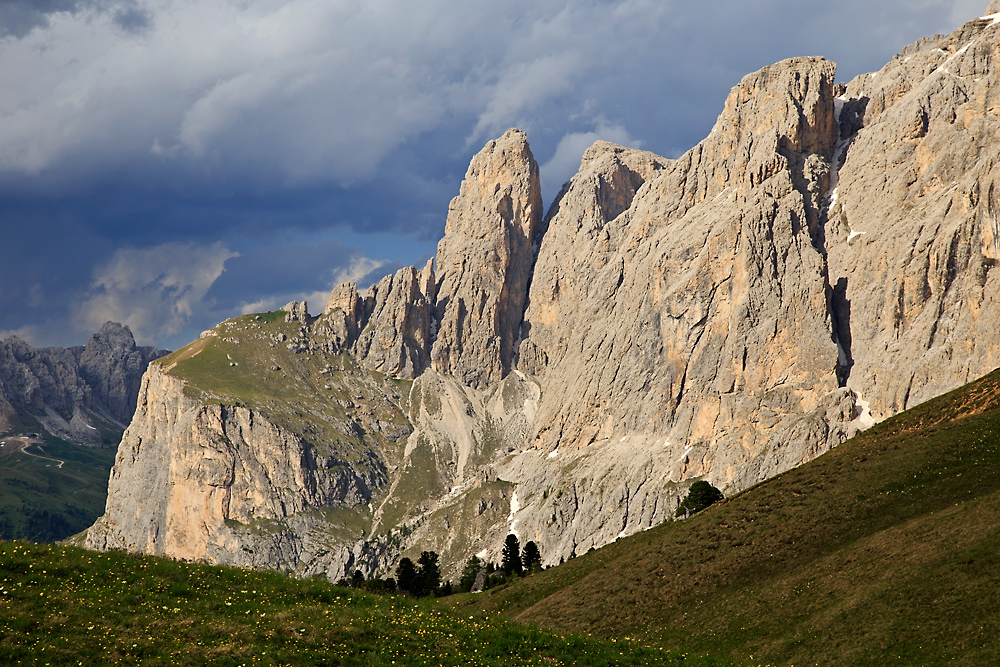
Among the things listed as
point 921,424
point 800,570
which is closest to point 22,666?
point 800,570

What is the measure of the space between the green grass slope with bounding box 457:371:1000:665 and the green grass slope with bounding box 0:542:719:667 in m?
13.3

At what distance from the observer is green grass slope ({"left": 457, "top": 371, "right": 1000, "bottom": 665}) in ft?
133

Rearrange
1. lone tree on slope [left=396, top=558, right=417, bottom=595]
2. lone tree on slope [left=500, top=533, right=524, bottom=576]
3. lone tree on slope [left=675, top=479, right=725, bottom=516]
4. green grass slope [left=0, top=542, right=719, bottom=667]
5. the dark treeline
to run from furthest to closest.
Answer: lone tree on slope [left=500, top=533, right=524, bottom=576] → lone tree on slope [left=396, top=558, right=417, bottom=595] → the dark treeline → lone tree on slope [left=675, top=479, right=725, bottom=516] → green grass slope [left=0, top=542, right=719, bottom=667]

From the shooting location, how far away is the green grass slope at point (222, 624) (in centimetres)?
2597

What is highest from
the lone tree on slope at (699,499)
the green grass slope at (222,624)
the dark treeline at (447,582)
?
the lone tree on slope at (699,499)

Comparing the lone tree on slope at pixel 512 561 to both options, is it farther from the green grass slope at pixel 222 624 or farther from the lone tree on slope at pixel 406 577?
the green grass slope at pixel 222 624

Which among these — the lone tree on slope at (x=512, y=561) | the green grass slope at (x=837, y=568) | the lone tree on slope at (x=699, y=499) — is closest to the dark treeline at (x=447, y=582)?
the lone tree on slope at (x=512, y=561)

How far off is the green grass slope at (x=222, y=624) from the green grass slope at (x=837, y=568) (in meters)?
13.3

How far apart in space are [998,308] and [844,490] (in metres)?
163

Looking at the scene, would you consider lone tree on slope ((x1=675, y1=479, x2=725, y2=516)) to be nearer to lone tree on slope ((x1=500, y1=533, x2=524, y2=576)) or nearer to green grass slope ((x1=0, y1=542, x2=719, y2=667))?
lone tree on slope ((x1=500, y1=533, x2=524, y2=576))

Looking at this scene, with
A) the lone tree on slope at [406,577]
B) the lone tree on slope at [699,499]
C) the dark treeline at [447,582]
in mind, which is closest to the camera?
the lone tree on slope at [699,499]

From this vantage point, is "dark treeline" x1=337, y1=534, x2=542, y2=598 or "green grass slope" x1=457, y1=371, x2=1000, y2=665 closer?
"green grass slope" x1=457, y1=371, x2=1000, y2=665

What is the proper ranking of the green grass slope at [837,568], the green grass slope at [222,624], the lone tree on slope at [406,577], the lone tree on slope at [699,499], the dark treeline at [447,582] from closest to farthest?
1. the green grass slope at [222,624]
2. the green grass slope at [837,568]
3. the lone tree on slope at [699,499]
4. the dark treeline at [447,582]
5. the lone tree on slope at [406,577]

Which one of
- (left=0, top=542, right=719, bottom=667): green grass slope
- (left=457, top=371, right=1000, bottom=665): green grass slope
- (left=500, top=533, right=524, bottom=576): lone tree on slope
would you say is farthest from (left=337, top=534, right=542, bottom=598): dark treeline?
(left=0, top=542, right=719, bottom=667): green grass slope
